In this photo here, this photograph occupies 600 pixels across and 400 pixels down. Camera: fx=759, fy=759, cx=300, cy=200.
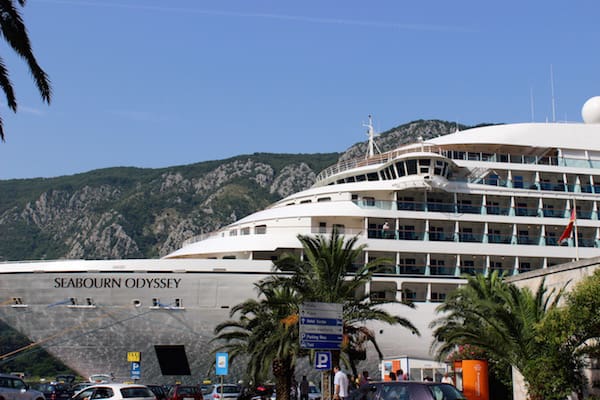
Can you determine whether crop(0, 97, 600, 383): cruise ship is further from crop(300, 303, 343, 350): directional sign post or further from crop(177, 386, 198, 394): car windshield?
crop(300, 303, 343, 350): directional sign post

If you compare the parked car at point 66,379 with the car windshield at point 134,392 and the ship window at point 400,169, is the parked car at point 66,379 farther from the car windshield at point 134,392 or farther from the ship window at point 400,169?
the ship window at point 400,169

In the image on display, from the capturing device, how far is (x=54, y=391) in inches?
1147

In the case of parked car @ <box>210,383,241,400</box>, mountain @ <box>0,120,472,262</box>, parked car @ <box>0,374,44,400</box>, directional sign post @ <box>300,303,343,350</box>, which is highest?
mountain @ <box>0,120,472,262</box>

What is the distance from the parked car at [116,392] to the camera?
61.5ft

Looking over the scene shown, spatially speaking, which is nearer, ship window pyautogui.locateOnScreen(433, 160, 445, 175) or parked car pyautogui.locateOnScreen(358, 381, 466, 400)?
parked car pyautogui.locateOnScreen(358, 381, 466, 400)

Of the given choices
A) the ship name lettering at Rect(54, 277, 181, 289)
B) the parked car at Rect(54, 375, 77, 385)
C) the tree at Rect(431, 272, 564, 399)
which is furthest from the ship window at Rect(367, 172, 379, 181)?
the tree at Rect(431, 272, 564, 399)

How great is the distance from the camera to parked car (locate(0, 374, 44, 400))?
62.5ft

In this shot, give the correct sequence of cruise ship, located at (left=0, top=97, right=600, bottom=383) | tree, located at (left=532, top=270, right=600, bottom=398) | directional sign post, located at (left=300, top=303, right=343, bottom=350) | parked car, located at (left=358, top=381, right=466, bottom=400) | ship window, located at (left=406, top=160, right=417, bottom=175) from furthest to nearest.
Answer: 1. ship window, located at (left=406, top=160, right=417, bottom=175)
2. cruise ship, located at (left=0, top=97, right=600, bottom=383)
3. tree, located at (left=532, top=270, right=600, bottom=398)
4. directional sign post, located at (left=300, top=303, right=343, bottom=350)
5. parked car, located at (left=358, top=381, right=466, bottom=400)

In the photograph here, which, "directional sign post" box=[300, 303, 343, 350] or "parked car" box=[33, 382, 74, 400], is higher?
"directional sign post" box=[300, 303, 343, 350]

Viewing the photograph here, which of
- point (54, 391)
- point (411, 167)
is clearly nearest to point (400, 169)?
point (411, 167)

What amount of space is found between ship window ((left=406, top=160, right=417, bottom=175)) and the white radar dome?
558 inches

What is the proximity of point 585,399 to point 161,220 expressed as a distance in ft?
439

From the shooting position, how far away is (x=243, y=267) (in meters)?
31.4

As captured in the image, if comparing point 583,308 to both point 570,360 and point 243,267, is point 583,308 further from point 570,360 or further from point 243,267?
point 243,267
